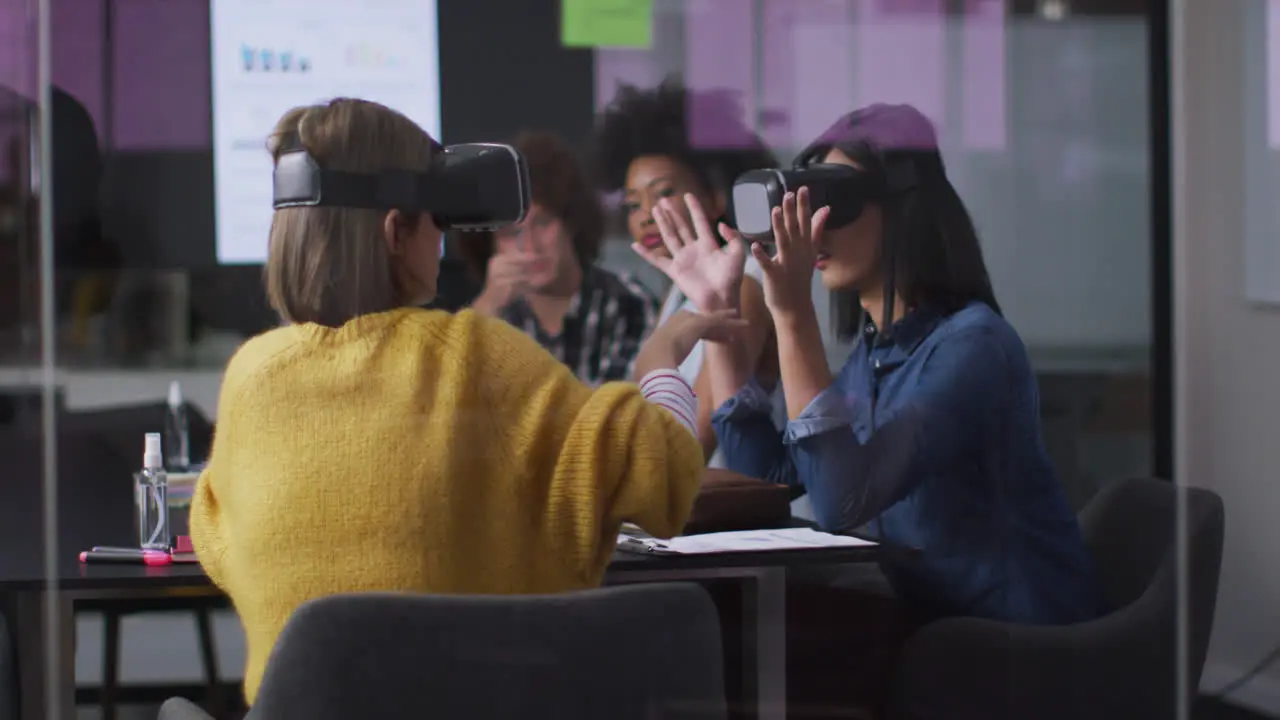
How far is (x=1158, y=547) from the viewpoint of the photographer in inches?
89.8

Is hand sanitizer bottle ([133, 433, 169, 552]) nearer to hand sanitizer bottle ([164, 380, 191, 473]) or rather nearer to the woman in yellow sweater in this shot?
hand sanitizer bottle ([164, 380, 191, 473])

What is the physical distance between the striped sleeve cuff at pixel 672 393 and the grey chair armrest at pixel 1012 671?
53 cm

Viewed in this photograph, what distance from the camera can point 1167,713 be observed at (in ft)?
7.52

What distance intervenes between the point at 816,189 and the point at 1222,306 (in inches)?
28.0

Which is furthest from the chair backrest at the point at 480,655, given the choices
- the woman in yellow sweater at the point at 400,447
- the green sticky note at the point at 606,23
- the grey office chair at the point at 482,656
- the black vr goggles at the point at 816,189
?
the green sticky note at the point at 606,23

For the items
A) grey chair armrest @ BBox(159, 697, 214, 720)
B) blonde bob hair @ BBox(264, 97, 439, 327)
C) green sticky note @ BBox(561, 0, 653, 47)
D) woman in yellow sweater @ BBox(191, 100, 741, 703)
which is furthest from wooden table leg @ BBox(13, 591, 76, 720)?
green sticky note @ BBox(561, 0, 653, 47)

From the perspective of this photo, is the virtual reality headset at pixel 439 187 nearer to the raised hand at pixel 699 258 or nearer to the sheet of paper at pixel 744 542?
the raised hand at pixel 699 258

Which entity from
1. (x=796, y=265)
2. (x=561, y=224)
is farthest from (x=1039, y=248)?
(x=561, y=224)

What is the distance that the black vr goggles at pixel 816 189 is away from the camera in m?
2.05

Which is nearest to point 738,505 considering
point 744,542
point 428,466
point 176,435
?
point 744,542

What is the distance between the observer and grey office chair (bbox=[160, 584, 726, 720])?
141 cm

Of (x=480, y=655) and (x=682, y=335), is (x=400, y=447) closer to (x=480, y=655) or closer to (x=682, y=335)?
(x=480, y=655)

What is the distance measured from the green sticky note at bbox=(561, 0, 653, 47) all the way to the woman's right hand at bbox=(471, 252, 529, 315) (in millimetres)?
338

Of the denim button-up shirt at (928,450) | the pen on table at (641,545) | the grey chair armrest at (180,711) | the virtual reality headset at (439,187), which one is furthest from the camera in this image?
the denim button-up shirt at (928,450)
